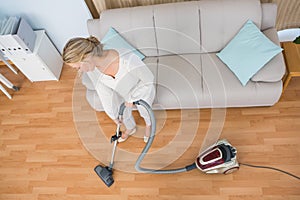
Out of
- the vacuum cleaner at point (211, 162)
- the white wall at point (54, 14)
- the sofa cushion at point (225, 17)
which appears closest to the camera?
the vacuum cleaner at point (211, 162)

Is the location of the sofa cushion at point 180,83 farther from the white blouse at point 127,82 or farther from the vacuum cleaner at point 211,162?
the vacuum cleaner at point 211,162

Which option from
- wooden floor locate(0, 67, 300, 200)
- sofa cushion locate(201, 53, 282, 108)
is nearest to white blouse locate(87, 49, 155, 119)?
sofa cushion locate(201, 53, 282, 108)

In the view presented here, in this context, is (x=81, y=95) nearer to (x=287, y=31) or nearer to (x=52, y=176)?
(x=52, y=176)

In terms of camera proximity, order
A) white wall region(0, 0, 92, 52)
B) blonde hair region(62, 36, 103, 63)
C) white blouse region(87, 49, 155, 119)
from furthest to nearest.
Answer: white wall region(0, 0, 92, 52)
white blouse region(87, 49, 155, 119)
blonde hair region(62, 36, 103, 63)

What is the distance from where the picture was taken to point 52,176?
226 centimetres

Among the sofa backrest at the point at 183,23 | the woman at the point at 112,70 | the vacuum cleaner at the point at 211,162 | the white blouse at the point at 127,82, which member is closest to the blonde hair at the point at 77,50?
the woman at the point at 112,70

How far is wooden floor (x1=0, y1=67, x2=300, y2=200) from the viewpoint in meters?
2.03

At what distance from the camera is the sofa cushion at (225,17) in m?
2.08

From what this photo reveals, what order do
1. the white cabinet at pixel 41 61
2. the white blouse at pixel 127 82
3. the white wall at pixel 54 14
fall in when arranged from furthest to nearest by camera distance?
the white cabinet at pixel 41 61 < the white wall at pixel 54 14 < the white blouse at pixel 127 82

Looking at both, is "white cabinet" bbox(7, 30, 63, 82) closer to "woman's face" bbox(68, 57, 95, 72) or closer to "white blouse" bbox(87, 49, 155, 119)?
"white blouse" bbox(87, 49, 155, 119)

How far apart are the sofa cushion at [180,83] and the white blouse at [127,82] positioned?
0.90 feet

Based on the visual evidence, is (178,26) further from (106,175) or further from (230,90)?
(106,175)

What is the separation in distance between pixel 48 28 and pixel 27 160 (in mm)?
1211

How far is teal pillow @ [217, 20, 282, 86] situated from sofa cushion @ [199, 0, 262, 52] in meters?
0.05
